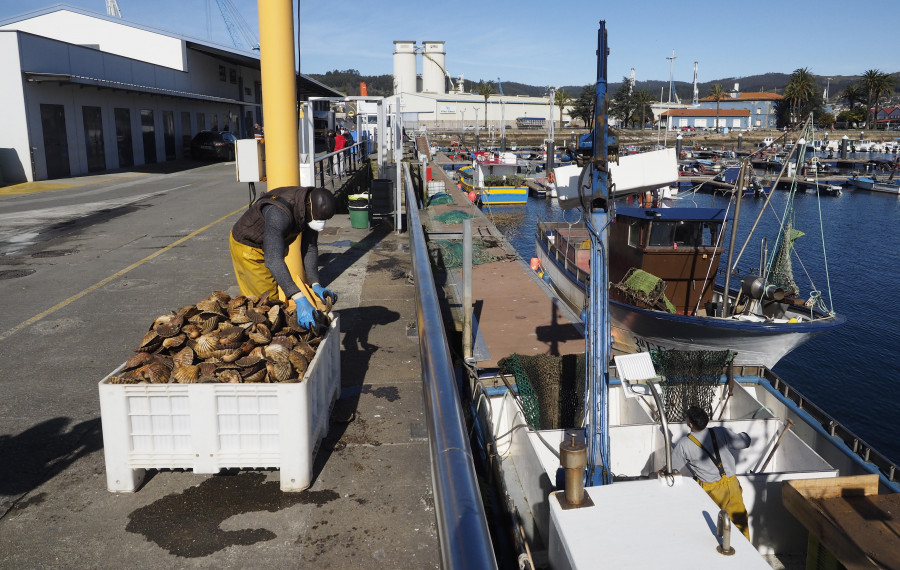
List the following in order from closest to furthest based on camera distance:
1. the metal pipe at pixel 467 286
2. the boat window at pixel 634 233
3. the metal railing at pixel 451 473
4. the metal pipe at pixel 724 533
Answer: the metal railing at pixel 451 473
the metal pipe at pixel 724 533
the metal pipe at pixel 467 286
the boat window at pixel 634 233

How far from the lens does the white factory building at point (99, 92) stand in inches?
1002

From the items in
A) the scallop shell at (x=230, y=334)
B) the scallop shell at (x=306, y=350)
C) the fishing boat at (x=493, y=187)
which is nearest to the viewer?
the scallop shell at (x=230, y=334)

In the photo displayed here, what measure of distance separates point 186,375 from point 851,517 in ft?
15.9

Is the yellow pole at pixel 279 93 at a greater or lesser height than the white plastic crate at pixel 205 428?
greater

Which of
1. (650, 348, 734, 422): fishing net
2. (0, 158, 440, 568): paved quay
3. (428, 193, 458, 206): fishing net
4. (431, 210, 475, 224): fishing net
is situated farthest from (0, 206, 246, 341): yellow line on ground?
(428, 193, 458, 206): fishing net

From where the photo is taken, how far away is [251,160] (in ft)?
28.2

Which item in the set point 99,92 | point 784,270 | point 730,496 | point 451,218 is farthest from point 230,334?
point 99,92

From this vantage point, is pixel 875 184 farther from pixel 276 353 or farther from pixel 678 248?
pixel 276 353

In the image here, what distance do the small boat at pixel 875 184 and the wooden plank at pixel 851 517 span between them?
60783 mm

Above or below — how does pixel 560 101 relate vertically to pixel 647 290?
above

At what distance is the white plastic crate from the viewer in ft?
13.9

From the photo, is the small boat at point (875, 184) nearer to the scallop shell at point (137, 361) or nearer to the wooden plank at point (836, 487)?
the wooden plank at point (836, 487)

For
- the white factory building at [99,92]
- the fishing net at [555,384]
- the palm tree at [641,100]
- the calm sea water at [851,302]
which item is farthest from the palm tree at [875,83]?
the fishing net at [555,384]

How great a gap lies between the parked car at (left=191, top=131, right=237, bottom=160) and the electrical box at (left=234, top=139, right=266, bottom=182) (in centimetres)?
3201
